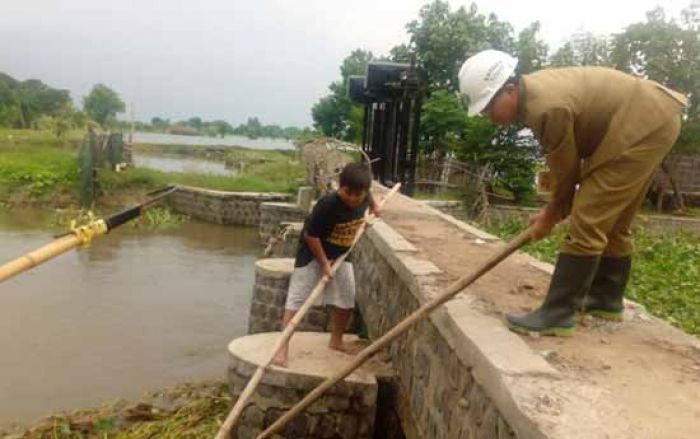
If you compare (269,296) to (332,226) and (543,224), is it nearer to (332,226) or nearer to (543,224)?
(332,226)

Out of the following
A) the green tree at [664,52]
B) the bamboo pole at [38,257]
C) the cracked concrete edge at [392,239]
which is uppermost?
the green tree at [664,52]

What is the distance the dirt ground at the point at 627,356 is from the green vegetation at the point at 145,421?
2390 mm

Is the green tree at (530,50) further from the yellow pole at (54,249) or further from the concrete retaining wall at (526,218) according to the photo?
the yellow pole at (54,249)

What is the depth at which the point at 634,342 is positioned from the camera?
3252 millimetres

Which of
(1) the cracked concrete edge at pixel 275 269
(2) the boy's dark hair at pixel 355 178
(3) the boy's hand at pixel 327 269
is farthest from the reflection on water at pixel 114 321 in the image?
(2) the boy's dark hair at pixel 355 178

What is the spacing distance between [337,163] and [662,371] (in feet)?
31.7

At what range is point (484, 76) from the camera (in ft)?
10.1

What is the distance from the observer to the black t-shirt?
460 centimetres

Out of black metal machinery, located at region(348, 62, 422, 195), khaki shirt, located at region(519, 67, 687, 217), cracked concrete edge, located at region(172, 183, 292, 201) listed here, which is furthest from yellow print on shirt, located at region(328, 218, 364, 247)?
cracked concrete edge, located at region(172, 183, 292, 201)

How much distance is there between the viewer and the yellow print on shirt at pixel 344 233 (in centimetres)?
474

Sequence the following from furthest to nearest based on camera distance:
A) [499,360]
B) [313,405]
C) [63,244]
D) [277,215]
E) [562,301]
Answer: [277,215] < [313,405] < [562,301] < [63,244] < [499,360]

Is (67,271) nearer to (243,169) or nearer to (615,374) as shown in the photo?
(615,374)

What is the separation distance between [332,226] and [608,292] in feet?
6.11

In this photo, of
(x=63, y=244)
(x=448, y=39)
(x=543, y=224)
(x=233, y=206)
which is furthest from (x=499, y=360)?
(x=448, y=39)
